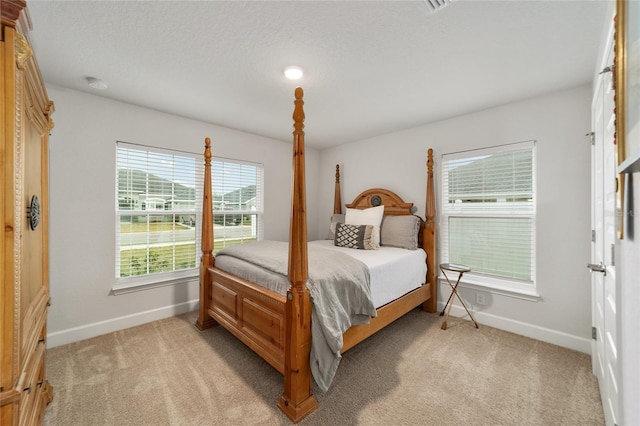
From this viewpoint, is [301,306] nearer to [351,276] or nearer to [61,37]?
[351,276]

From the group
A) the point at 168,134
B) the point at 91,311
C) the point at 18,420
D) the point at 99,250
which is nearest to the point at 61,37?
the point at 168,134

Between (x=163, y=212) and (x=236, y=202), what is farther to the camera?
(x=236, y=202)

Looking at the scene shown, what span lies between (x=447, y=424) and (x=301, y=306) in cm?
110

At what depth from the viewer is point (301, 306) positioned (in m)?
1.66

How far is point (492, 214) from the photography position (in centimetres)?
294

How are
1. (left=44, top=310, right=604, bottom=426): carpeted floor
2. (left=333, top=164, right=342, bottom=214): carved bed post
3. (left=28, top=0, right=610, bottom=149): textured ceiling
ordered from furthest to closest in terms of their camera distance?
1. (left=333, top=164, right=342, bottom=214): carved bed post
2. (left=44, top=310, right=604, bottom=426): carpeted floor
3. (left=28, top=0, right=610, bottom=149): textured ceiling

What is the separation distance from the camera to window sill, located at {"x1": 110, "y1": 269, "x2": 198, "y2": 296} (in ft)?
9.12

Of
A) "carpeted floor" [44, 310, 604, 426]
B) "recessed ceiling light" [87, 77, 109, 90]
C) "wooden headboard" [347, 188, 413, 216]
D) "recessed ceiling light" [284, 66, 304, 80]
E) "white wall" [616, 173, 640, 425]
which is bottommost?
"carpeted floor" [44, 310, 604, 426]

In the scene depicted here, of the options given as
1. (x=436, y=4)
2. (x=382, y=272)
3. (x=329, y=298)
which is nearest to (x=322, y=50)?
(x=436, y=4)

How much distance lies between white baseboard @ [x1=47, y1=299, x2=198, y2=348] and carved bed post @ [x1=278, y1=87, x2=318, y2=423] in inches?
80.6

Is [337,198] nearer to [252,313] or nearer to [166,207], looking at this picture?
[166,207]

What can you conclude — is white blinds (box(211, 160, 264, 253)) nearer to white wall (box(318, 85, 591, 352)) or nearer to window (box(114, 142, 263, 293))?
window (box(114, 142, 263, 293))

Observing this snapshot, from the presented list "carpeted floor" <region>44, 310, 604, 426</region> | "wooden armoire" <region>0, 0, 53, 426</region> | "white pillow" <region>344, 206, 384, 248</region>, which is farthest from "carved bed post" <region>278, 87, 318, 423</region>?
"white pillow" <region>344, 206, 384, 248</region>

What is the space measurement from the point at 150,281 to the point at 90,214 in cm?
91
